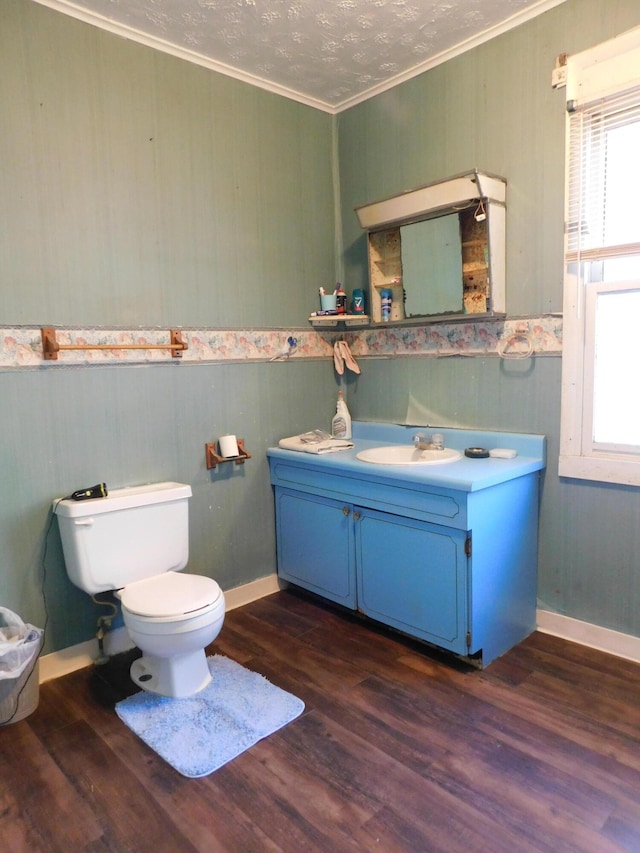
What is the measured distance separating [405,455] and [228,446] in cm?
85

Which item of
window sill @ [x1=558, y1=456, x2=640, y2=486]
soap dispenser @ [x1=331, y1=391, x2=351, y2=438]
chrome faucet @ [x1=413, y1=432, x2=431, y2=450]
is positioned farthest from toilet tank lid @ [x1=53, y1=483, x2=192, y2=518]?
window sill @ [x1=558, y1=456, x2=640, y2=486]

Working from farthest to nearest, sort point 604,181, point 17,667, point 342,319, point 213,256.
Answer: point 342,319 → point 213,256 → point 604,181 → point 17,667

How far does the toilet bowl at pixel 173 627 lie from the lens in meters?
1.95

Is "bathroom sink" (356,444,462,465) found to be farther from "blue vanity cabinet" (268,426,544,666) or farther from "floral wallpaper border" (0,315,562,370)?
"floral wallpaper border" (0,315,562,370)

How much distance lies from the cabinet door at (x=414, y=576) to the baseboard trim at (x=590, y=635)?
20.9 inches

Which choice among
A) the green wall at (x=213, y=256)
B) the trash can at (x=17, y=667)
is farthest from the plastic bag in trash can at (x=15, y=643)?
the green wall at (x=213, y=256)

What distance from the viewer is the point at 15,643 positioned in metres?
1.97

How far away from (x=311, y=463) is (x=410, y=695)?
3.51ft

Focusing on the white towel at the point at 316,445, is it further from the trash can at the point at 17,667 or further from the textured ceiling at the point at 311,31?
the textured ceiling at the point at 311,31

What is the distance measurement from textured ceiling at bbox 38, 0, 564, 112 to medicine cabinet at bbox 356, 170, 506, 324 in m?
0.63

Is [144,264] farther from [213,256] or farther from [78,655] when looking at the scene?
[78,655]

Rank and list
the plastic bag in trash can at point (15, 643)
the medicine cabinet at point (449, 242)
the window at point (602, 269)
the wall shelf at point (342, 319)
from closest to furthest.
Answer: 1. the plastic bag in trash can at point (15, 643)
2. the window at point (602, 269)
3. the medicine cabinet at point (449, 242)
4. the wall shelf at point (342, 319)

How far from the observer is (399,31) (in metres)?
2.39

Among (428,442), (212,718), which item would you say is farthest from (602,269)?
(212,718)
